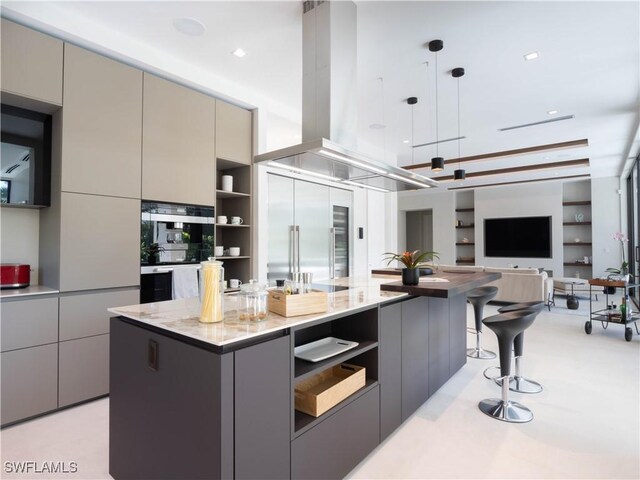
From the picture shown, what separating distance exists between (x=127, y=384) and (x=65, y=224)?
1559mm

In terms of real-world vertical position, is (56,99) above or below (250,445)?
above

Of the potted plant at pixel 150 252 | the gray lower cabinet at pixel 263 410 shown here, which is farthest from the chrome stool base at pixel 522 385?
the potted plant at pixel 150 252

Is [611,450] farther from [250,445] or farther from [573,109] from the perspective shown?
[573,109]

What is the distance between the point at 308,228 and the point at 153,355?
3.90 meters

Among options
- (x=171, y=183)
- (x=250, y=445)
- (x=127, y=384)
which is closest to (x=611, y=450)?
(x=250, y=445)

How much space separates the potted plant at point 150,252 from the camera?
308 cm

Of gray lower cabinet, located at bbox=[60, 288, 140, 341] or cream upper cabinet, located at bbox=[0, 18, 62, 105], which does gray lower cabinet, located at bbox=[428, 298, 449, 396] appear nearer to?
gray lower cabinet, located at bbox=[60, 288, 140, 341]

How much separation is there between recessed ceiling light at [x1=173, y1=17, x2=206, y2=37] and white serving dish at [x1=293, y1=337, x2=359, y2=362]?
256 centimetres

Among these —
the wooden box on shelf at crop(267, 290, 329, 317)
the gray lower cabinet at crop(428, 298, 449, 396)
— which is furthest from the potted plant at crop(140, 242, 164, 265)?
the gray lower cabinet at crop(428, 298, 449, 396)

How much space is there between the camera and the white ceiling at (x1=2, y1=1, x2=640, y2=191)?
2.61 meters

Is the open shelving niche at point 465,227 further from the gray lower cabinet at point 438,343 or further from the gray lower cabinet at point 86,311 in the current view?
the gray lower cabinet at point 86,311

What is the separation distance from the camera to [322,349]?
195 cm

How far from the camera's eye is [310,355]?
6.05ft

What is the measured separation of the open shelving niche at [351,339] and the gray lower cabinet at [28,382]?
6.15ft
